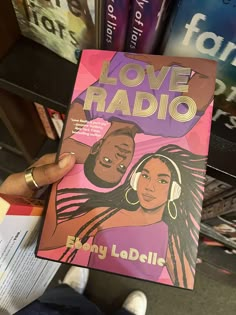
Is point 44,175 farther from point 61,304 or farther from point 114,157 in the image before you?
point 61,304

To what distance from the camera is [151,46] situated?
514mm

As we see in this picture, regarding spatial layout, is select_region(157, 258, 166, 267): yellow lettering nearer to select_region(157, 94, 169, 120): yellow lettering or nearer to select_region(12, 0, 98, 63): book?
select_region(157, 94, 169, 120): yellow lettering

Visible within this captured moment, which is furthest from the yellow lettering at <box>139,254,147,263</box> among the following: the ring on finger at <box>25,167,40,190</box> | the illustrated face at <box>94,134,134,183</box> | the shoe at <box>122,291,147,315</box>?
the shoe at <box>122,291,147,315</box>

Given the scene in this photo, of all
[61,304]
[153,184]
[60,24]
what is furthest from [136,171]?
[61,304]

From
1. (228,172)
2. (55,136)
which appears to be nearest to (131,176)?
(228,172)

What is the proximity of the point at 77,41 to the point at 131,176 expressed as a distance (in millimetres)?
254

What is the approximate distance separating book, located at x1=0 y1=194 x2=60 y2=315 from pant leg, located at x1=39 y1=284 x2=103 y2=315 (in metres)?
0.36

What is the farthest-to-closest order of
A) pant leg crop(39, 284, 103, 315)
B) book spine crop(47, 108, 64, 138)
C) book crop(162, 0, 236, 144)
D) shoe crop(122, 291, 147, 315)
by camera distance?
shoe crop(122, 291, 147, 315), pant leg crop(39, 284, 103, 315), book spine crop(47, 108, 64, 138), book crop(162, 0, 236, 144)

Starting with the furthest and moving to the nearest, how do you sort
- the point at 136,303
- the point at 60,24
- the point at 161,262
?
the point at 136,303
the point at 60,24
the point at 161,262

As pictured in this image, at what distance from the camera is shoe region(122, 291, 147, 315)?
3.82 feet

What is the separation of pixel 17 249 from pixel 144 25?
1.20 ft

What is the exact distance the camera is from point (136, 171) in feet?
1.57

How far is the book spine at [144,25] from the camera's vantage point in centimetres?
43

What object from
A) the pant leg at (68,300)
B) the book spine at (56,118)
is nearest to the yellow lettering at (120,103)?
the book spine at (56,118)
